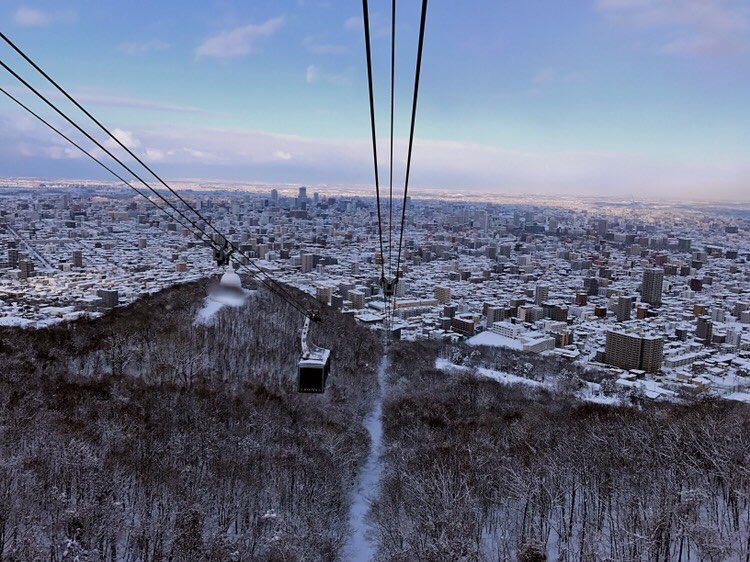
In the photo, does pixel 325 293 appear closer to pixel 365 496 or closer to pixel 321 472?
pixel 365 496

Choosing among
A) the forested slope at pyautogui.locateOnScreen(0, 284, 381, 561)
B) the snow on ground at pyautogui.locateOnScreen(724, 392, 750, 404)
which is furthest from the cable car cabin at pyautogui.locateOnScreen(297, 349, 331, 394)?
the snow on ground at pyautogui.locateOnScreen(724, 392, 750, 404)

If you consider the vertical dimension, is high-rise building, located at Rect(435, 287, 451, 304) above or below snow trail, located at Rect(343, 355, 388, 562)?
below

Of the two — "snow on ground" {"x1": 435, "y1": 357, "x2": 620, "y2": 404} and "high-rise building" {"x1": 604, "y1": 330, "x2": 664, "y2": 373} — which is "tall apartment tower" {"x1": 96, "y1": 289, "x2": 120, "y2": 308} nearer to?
"snow on ground" {"x1": 435, "y1": 357, "x2": 620, "y2": 404}

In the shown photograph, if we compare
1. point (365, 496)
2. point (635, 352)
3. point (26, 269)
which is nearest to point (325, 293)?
point (635, 352)

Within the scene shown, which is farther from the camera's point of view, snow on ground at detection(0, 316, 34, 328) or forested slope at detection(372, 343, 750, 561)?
Result: snow on ground at detection(0, 316, 34, 328)

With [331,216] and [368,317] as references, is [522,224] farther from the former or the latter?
[368,317]

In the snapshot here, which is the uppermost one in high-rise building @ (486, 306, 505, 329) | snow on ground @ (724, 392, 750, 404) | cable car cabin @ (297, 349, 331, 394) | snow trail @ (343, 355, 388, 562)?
cable car cabin @ (297, 349, 331, 394)
